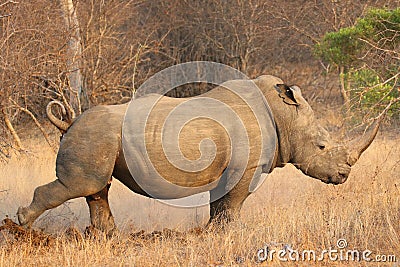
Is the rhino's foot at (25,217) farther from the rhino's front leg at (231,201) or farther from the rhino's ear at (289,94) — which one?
the rhino's ear at (289,94)

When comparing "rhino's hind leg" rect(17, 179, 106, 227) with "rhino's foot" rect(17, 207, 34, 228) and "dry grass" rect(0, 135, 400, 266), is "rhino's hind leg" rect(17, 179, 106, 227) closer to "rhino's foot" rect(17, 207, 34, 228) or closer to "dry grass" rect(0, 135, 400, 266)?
"rhino's foot" rect(17, 207, 34, 228)

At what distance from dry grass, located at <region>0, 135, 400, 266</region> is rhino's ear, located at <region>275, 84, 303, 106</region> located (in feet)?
3.83

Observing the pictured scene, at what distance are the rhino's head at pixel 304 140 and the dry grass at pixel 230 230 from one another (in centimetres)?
46

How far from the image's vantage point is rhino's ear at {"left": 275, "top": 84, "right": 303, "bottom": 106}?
20.7 feet

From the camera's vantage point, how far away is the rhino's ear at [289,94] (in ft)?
20.7

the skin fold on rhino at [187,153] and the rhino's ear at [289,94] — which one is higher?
the rhino's ear at [289,94]

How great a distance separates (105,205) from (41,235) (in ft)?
2.86

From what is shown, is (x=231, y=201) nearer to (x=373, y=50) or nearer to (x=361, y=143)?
(x=361, y=143)

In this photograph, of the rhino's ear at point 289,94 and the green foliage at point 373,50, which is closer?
the rhino's ear at point 289,94

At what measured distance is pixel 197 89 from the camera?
741 inches

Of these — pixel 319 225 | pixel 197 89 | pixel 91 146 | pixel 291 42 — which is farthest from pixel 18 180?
pixel 291 42

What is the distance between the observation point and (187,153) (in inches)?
227

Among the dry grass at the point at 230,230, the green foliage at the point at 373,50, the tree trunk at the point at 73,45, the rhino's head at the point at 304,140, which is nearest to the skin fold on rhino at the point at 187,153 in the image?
the rhino's head at the point at 304,140

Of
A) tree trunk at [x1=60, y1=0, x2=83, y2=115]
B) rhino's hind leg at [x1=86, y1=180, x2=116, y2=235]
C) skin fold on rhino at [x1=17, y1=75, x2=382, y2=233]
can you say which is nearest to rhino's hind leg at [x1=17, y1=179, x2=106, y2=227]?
skin fold on rhino at [x1=17, y1=75, x2=382, y2=233]
